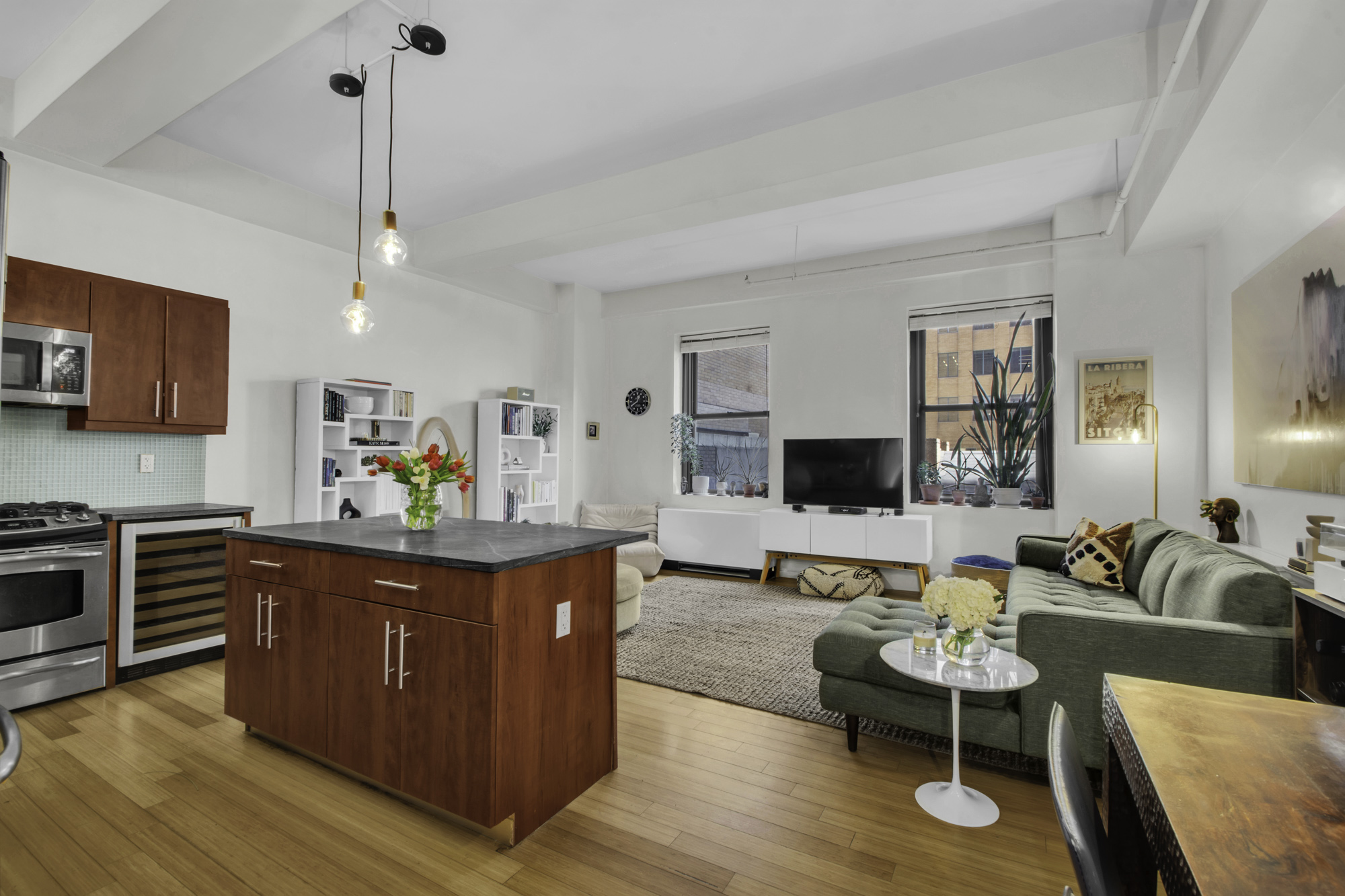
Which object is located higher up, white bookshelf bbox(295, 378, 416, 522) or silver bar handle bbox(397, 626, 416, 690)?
white bookshelf bbox(295, 378, 416, 522)

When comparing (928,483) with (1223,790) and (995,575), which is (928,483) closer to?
(995,575)

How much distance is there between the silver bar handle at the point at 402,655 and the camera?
2.07 m

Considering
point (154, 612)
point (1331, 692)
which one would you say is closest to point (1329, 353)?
point (1331, 692)

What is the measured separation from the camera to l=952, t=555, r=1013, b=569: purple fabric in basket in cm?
487

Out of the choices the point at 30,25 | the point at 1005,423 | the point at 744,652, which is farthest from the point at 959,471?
the point at 30,25

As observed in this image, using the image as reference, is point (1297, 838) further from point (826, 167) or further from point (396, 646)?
point (826, 167)

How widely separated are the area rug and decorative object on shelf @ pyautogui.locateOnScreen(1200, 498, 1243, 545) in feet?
6.33

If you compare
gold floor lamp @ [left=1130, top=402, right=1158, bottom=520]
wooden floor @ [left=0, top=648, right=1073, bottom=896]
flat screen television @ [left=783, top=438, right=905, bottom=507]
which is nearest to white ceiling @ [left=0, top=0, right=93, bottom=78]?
wooden floor @ [left=0, top=648, right=1073, bottom=896]

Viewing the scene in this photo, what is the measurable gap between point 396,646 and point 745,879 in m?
1.31

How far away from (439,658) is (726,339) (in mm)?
5262

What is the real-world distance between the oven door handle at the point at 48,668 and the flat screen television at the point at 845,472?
5.00 m

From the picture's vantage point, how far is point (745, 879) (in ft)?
5.88

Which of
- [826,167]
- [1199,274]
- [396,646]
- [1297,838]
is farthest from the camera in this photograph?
[1199,274]

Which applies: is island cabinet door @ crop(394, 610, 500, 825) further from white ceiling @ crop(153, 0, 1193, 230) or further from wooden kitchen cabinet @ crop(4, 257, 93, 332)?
wooden kitchen cabinet @ crop(4, 257, 93, 332)
